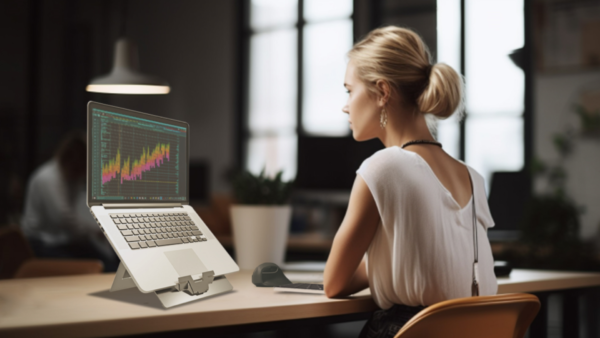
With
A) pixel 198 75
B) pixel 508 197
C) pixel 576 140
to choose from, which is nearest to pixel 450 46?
pixel 576 140

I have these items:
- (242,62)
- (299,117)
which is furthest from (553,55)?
(242,62)

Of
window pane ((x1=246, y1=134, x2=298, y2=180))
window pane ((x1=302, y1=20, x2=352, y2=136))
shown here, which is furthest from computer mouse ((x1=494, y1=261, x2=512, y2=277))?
window pane ((x1=246, y1=134, x2=298, y2=180))

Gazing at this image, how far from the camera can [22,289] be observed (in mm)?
1415

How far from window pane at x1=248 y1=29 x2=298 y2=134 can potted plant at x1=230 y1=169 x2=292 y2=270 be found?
5.96 metres

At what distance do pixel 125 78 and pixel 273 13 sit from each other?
554cm

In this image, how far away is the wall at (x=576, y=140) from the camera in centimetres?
513

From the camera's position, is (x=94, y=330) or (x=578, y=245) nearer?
(x=94, y=330)

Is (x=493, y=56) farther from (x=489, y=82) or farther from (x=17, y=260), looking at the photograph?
(x=17, y=260)

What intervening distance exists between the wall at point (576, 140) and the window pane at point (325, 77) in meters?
2.53

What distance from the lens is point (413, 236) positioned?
4.28 feet

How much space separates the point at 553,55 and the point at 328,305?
4.86 meters

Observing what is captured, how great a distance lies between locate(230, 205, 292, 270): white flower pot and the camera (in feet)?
6.72

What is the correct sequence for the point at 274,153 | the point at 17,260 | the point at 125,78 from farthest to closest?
the point at 274,153
the point at 125,78
the point at 17,260

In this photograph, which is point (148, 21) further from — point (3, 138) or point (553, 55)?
point (553, 55)
